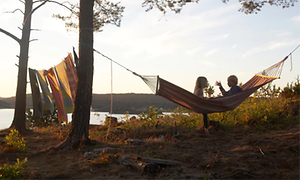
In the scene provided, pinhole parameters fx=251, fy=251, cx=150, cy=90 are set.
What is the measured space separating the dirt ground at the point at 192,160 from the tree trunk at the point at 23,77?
251 cm

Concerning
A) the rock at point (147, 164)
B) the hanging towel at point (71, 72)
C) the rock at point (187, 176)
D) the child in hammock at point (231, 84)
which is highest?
the hanging towel at point (71, 72)

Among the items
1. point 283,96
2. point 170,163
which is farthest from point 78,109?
point 283,96

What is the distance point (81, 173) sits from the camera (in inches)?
126

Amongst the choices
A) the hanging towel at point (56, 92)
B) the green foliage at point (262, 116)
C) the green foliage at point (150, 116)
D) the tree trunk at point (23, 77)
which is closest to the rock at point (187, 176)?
the green foliage at point (262, 116)

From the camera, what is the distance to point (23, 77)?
721 centimetres

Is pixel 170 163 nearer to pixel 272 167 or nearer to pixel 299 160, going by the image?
pixel 272 167

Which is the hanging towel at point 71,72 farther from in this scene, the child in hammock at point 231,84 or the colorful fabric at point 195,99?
the child in hammock at point 231,84

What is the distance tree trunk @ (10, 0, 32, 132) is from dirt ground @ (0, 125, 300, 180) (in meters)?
2.51

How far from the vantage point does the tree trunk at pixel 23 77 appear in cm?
704

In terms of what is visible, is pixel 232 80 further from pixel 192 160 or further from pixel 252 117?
pixel 192 160

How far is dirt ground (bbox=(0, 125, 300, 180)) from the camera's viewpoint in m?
3.06

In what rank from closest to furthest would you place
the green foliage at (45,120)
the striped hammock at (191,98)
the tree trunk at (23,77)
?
the striped hammock at (191,98), the tree trunk at (23,77), the green foliage at (45,120)

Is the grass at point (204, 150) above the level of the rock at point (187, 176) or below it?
above

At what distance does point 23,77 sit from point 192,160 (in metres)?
5.75
